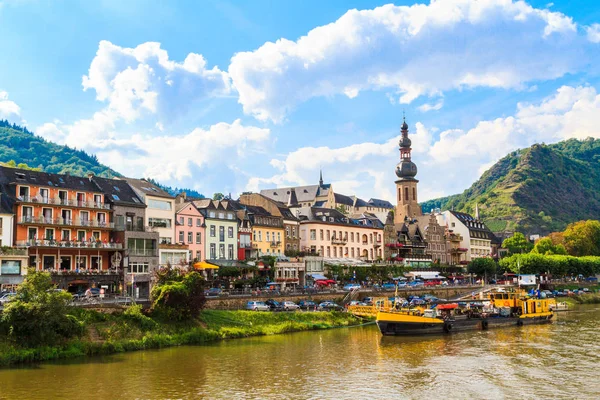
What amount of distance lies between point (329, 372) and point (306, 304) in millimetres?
29251

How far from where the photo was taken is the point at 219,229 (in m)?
80.8

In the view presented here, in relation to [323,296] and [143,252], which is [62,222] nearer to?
[143,252]

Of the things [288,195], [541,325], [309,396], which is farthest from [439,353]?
[288,195]

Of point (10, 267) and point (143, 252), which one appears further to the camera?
point (143, 252)

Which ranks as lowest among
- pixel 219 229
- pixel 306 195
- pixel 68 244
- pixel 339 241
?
pixel 68 244

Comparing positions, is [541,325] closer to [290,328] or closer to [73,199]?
[290,328]

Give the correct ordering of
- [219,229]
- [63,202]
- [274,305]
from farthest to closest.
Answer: [219,229], [63,202], [274,305]

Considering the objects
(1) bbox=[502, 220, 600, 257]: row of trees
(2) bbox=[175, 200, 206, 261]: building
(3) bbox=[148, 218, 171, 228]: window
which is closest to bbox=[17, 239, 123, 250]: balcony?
(3) bbox=[148, 218, 171, 228]: window

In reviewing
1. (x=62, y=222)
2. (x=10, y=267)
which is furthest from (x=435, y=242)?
(x=10, y=267)

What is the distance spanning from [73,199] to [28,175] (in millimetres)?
4886

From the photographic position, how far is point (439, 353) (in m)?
45.0

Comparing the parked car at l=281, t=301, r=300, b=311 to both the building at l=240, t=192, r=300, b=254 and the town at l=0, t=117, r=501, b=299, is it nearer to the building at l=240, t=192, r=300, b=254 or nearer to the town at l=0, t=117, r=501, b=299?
the town at l=0, t=117, r=501, b=299

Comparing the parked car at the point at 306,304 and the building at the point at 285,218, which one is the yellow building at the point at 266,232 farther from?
the parked car at the point at 306,304

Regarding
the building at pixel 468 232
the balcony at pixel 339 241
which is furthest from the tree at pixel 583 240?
the balcony at pixel 339 241
